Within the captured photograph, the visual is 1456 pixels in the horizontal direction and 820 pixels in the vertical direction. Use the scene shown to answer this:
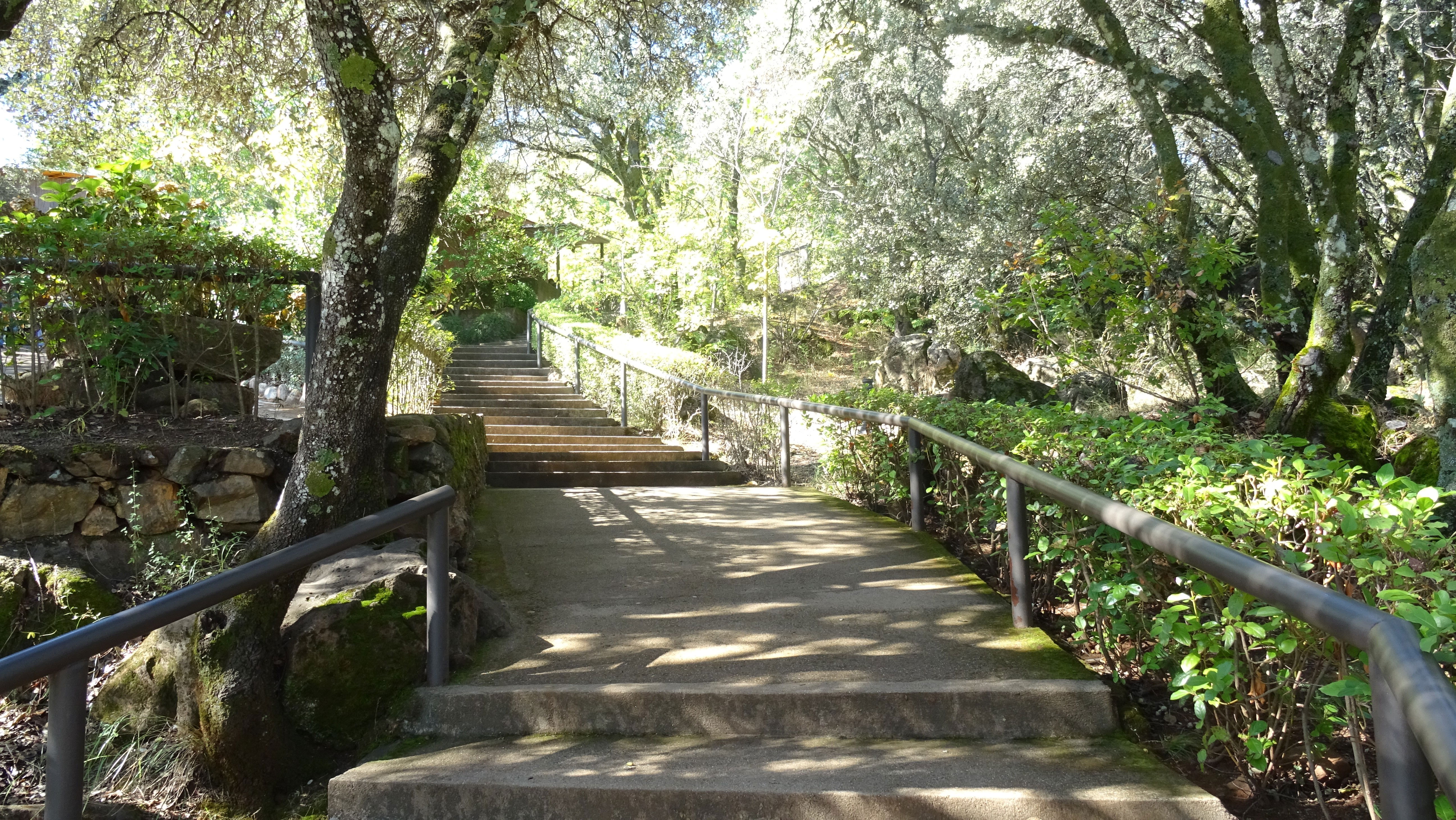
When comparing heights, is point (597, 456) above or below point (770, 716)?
above

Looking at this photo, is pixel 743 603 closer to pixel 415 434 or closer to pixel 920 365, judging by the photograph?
pixel 415 434

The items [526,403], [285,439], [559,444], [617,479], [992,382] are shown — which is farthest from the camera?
[526,403]

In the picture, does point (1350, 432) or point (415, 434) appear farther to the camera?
point (1350, 432)

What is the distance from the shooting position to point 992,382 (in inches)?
514

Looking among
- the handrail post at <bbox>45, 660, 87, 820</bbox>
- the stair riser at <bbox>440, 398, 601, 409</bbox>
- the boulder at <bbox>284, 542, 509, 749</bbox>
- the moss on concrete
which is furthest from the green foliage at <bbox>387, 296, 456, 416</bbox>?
the handrail post at <bbox>45, 660, 87, 820</bbox>

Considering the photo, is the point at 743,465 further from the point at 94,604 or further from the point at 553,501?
the point at 94,604

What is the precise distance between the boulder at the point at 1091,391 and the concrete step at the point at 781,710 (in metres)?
9.68

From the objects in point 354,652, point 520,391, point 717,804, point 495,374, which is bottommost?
point 717,804

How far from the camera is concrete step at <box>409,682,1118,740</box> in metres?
3.09

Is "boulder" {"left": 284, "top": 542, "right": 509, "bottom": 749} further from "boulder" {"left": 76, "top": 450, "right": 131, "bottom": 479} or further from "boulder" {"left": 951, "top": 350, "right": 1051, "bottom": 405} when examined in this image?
"boulder" {"left": 951, "top": 350, "right": 1051, "bottom": 405}

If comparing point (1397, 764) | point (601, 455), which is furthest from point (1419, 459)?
point (1397, 764)

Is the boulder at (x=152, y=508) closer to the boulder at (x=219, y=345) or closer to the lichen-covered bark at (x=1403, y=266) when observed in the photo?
the boulder at (x=219, y=345)

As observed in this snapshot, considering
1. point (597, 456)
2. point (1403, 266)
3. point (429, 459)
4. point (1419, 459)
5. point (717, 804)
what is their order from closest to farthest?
1. point (717, 804)
2. point (429, 459)
3. point (1403, 266)
4. point (1419, 459)
5. point (597, 456)

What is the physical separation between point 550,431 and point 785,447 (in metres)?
4.04
